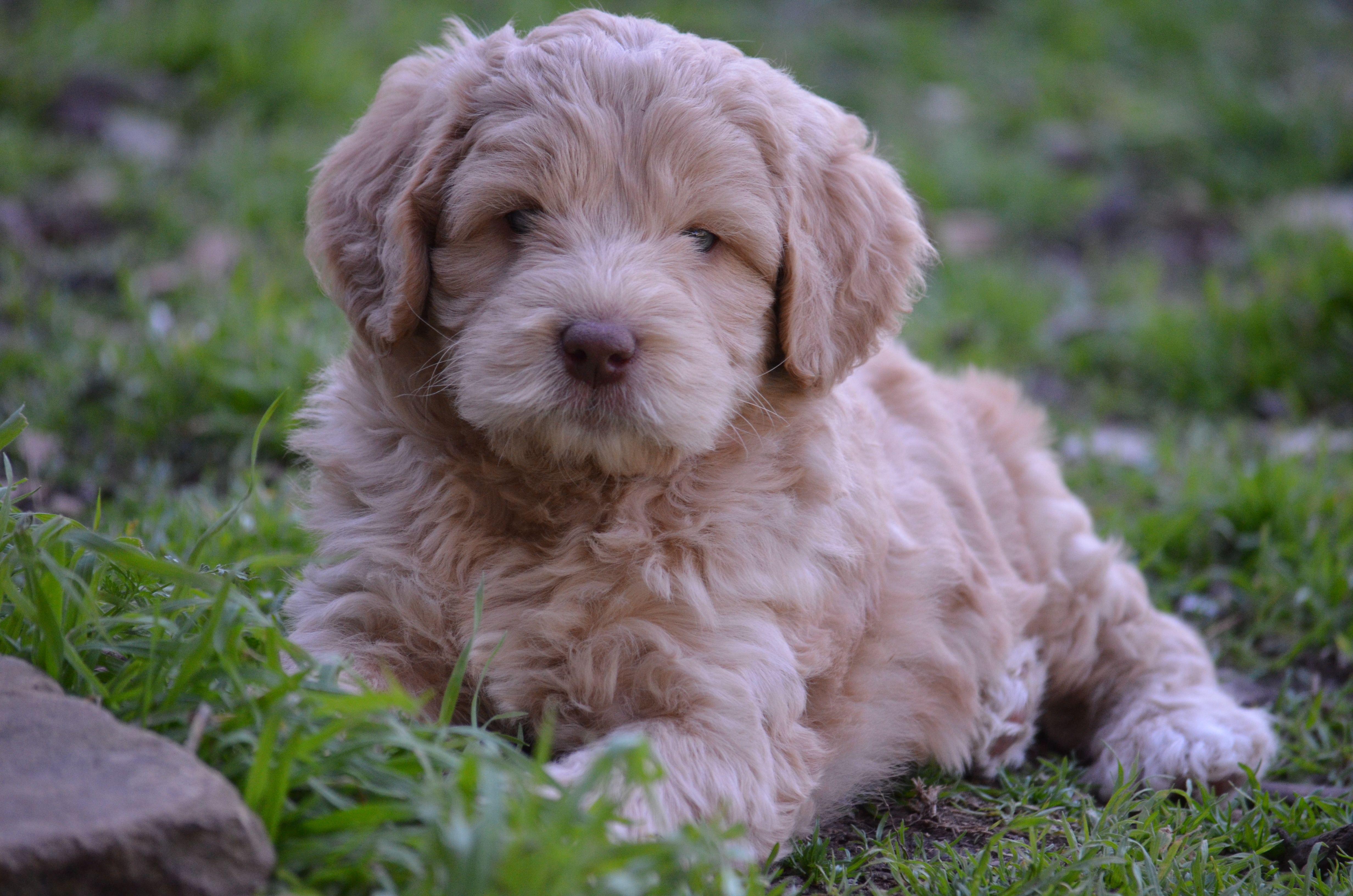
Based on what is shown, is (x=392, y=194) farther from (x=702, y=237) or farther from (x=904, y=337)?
(x=904, y=337)

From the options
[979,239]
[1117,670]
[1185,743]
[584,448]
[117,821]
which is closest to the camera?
[117,821]

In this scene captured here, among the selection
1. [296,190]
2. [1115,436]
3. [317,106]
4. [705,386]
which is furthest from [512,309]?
[317,106]

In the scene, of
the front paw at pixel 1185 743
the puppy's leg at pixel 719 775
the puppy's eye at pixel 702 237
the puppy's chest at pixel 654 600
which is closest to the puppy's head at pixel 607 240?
the puppy's eye at pixel 702 237

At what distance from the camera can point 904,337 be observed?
6.84 m

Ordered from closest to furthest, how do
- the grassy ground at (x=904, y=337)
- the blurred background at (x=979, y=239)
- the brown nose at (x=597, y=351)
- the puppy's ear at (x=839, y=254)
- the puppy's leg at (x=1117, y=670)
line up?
1. the grassy ground at (x=904, y=337)
2. the brown nose at (x=597, y=351)
3. the puppy's ear at (x=839, y=254)
4. the puppy's leg at (x=1117, y=670)
5. the blurred background at (x=979, y=239)

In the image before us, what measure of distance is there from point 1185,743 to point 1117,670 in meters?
0.46

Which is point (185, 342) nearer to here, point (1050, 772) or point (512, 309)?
point (512, 309)

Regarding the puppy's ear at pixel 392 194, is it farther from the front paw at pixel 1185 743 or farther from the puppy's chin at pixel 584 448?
the front paw at pixel 1185 743

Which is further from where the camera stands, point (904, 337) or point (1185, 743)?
point (904, 337)

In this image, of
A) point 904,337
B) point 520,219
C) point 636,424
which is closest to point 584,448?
point 636,424

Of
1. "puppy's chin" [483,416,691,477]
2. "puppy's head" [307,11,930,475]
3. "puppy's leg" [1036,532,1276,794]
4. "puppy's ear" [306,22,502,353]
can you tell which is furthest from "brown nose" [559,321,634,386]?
"puppy's leg" [1036,532,1276,794]

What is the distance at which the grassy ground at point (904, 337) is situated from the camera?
8.09ft

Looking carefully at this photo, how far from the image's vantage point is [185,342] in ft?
18.3

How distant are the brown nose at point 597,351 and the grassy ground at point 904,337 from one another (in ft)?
2.53
